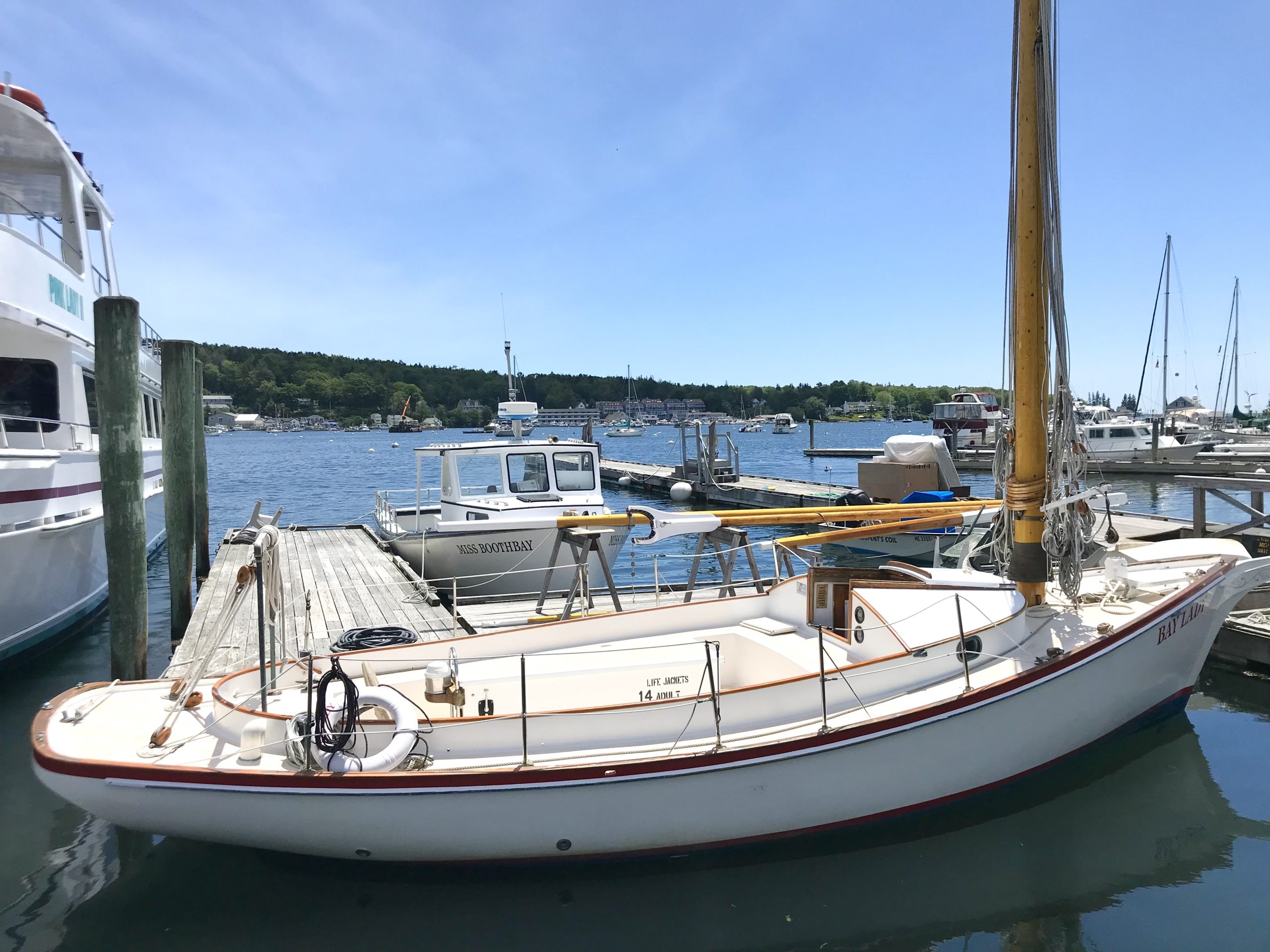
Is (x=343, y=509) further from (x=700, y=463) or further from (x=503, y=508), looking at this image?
(x=503, y=508)

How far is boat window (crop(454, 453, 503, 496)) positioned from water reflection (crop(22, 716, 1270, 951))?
8696 millimetres

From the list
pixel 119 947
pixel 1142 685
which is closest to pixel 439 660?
pixel 119 947

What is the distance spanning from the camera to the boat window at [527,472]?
46.9ft

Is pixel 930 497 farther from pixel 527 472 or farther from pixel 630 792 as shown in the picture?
pixel 630 792

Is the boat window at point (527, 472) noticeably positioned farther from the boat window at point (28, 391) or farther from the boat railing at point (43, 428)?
the boat window at point (28, 391)

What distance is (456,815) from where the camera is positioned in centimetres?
523

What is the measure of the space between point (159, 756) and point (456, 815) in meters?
2.01

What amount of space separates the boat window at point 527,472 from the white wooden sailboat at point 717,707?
620cm

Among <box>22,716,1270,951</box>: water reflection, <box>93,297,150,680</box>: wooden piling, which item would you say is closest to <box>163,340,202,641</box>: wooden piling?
<box>93,297,150,680</box>: wooden piling

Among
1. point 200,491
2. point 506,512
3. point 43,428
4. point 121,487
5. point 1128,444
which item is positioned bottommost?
point 1128,444

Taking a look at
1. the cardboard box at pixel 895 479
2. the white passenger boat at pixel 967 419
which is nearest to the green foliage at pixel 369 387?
the white passenger boat at pixel 967 419

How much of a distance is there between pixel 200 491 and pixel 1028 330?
1595cm

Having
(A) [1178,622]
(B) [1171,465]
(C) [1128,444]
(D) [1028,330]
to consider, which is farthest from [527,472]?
(C) [1128,444]

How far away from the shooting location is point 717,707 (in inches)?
220
